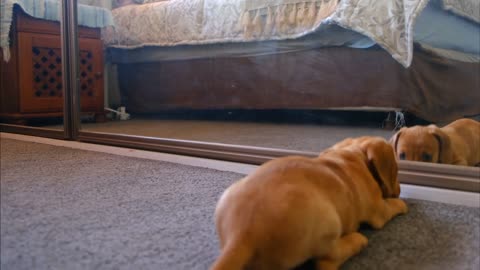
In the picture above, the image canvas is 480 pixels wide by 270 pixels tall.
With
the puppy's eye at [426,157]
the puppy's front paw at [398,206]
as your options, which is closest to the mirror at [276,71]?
the puppy's eye at [426,157]

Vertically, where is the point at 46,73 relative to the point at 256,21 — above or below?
below

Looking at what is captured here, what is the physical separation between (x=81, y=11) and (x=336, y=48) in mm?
1001

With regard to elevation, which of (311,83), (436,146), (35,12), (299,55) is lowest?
(436,146)

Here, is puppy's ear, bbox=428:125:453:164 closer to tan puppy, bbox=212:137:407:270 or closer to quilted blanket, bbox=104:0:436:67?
tan puppy, bbox=212:137:407:270

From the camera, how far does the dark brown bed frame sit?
1374 millimetres

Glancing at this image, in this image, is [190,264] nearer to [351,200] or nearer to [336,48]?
[351,200]

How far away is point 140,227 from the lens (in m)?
0.69

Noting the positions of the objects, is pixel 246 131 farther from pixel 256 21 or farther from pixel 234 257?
pixel 234 257

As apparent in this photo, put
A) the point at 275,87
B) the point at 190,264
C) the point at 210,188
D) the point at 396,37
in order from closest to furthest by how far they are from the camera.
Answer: the point at 190,264 → the point at 210,188 → the point at 396,37 → the point at 275,87

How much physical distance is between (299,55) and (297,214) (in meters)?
1.40

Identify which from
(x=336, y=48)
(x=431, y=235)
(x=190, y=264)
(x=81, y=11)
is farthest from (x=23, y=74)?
(x=431, y=235)

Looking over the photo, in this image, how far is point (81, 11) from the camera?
173cm

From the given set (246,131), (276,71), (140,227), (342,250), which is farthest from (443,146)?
(276,71)

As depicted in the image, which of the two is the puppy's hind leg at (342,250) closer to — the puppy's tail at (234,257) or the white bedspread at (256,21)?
the puppy's tail at (234,257)
